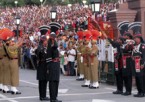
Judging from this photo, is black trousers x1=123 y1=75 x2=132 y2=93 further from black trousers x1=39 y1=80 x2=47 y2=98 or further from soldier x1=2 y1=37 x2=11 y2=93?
soldier x1=2 y1=37 x2=11 y2=93

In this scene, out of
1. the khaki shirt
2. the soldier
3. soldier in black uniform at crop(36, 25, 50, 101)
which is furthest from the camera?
the soldier

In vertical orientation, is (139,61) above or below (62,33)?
below

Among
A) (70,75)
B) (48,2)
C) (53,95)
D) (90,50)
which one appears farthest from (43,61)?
(48,2)

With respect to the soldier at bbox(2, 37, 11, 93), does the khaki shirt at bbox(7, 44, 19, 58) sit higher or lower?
higher

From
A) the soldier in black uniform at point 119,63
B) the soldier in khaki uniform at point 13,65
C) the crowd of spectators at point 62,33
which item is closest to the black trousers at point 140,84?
the soldier in black uniform at point 119,63

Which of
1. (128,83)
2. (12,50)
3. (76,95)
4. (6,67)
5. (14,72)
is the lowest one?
(76,95)

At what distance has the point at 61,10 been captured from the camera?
50.2m

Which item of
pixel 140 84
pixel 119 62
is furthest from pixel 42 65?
pixel 140 84

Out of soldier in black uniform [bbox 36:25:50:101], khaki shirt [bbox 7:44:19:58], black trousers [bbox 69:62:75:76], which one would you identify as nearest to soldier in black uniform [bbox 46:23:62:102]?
soldier in black uniform [bbox 36:25:50:101]

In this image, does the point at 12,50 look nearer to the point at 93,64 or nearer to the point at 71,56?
the point at 93,64

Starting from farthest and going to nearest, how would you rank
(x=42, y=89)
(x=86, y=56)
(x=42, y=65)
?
(x=86, y=56) → (x=42, y=89) → (x=42, y=65)

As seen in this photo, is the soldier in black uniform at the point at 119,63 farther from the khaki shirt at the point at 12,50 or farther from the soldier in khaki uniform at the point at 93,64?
the khaki shirt at the point at 12,50

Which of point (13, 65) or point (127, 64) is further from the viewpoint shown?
point (13, 65)

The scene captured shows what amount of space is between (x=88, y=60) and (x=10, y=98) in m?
4.14
